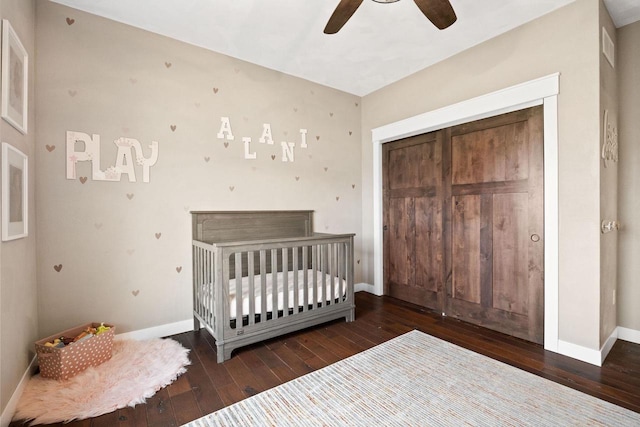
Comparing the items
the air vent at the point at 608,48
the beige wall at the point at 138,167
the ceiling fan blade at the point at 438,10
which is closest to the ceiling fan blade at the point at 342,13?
the ceiling fan blade at the point at 438,10

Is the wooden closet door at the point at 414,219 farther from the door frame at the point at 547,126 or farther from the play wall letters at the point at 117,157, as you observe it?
the play wall letters at the point at 117,157

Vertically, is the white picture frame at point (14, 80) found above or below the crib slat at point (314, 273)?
above

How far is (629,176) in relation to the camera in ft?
7.55

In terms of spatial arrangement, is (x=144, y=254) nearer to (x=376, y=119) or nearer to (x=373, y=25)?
(x=373, y=25)

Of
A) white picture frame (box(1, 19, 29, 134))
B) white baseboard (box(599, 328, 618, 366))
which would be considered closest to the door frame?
white baseboard (box(599, 328, 618, 366))

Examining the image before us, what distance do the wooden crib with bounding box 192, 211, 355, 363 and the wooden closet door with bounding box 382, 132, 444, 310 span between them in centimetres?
89

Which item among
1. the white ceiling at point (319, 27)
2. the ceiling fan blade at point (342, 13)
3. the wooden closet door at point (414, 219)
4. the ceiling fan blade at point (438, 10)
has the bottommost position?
the wooden closet door at point (414, 219)

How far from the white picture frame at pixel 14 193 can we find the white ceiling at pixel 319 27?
4.26 feet

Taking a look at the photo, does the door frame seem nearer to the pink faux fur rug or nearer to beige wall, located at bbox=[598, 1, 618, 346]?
beige wall, located at bbox=[598, 1, 618, 346]

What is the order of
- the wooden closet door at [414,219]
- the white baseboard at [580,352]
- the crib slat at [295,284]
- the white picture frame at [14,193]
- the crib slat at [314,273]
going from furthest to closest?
the wooden closet door at [414,219], the crib slat at [314,273], the crib slat at [295,284], the white baseboard at [580,352], the white picture frame at [14,193]

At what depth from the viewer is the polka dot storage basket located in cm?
174

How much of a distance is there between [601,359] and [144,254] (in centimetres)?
341

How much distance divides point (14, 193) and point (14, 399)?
1.08 m

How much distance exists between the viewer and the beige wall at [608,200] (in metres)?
1.97
